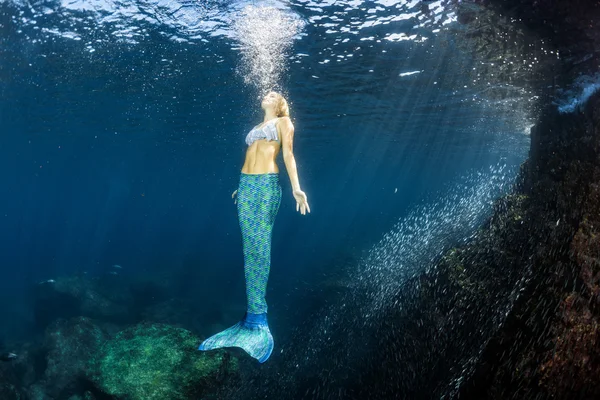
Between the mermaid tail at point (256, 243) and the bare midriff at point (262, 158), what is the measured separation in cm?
7

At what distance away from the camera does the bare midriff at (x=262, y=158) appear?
14.6 ft

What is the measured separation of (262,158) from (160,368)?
5.61 metres

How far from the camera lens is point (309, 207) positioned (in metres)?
4.08

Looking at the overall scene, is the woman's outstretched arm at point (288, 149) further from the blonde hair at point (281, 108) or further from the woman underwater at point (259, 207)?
the blonde hair at point (281, 108)

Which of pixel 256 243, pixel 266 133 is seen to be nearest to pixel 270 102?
pixel 266 133

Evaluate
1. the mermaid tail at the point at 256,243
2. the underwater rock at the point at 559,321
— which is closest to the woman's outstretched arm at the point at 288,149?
the mermaid tail at the point at 256,243

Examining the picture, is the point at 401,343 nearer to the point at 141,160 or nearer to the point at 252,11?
the point at 252,11

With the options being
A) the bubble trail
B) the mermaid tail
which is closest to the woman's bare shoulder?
the mermaid tail

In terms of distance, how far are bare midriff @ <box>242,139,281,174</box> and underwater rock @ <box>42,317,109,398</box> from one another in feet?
35.7

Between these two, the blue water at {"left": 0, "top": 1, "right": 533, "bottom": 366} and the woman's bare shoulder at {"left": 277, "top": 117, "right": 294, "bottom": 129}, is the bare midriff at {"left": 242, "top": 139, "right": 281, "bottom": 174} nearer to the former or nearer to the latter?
the woman's bare shoulder at {"left": 277, "top": 117, "right": 294, "bottom": 129}

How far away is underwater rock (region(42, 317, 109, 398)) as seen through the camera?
1215 centimetres

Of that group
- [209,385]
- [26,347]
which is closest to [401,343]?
[209,385]

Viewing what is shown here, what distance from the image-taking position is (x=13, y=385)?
10.4 meters

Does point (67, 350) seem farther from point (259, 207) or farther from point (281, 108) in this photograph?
point (281, 108)
